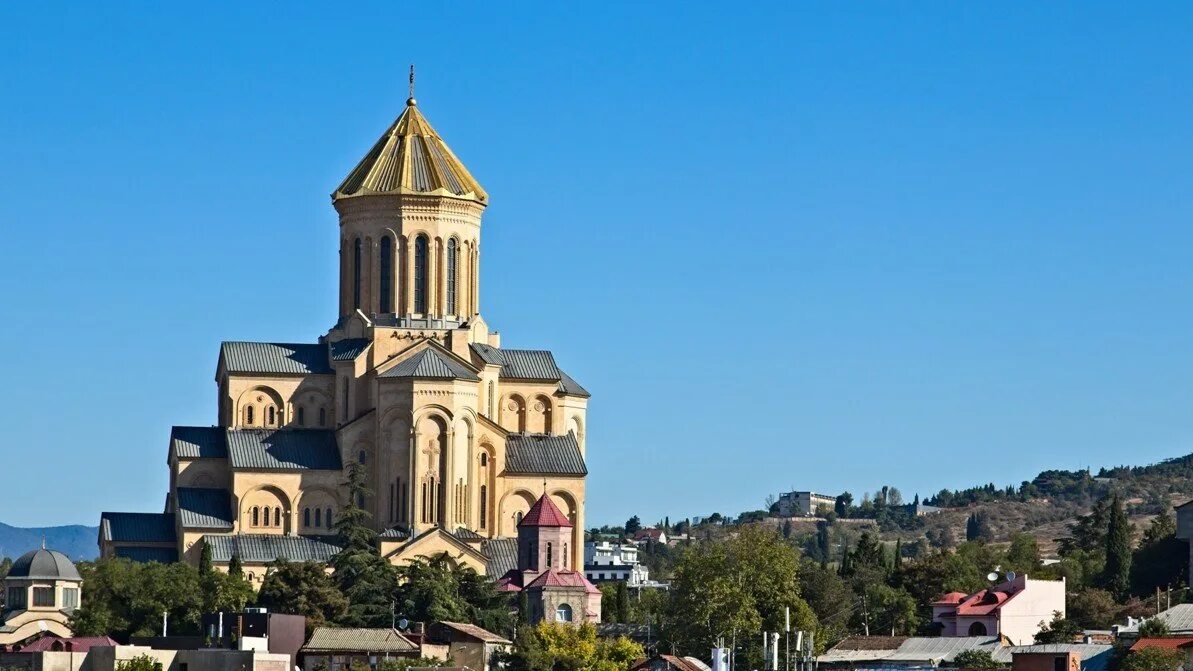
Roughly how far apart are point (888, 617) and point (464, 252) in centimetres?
1980

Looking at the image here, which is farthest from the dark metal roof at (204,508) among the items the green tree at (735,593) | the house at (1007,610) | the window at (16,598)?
the house at (1007,610)

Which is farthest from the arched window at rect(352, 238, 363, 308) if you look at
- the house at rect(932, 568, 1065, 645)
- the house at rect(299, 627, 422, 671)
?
the house at rect(932, 568, 1065, 645)

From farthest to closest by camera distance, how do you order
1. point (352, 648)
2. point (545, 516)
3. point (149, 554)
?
point (149, 554) → point (545, 516) → point (352, 648)

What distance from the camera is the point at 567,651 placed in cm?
7744

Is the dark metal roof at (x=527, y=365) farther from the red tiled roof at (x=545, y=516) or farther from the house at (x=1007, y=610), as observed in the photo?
the house at (x=1007, y=610)

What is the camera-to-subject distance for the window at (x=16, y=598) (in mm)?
85938

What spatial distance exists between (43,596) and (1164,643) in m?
36.6

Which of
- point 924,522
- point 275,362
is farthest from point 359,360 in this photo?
point 924,522

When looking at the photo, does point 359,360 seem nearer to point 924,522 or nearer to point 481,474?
point 481,474

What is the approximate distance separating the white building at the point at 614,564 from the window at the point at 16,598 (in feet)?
183

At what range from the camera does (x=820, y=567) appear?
9862 centimetres

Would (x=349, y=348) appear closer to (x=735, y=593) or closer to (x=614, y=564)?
(x=735, y=593)

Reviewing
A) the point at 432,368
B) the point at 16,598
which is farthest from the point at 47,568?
the point at 432,368

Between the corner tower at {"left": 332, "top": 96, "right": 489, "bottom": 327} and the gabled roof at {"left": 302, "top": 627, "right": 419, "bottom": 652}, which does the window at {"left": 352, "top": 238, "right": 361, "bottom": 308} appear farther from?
the gabled roof at {"left": 302, "top": 627, "right": 419, "bottom": 652}
